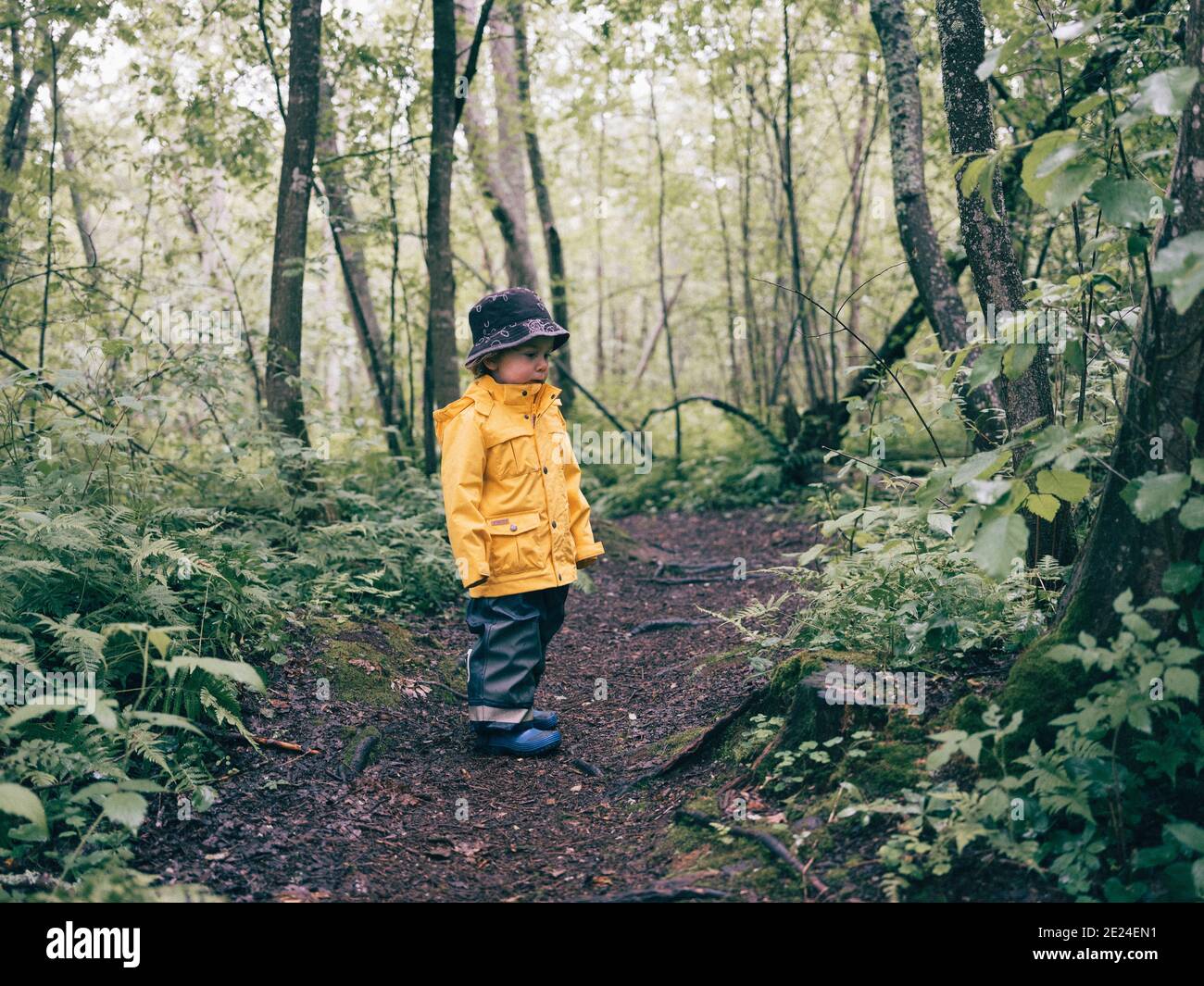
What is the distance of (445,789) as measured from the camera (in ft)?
14.1

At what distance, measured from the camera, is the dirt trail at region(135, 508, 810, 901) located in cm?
335

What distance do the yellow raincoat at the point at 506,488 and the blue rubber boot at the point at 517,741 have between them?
2.37 feet

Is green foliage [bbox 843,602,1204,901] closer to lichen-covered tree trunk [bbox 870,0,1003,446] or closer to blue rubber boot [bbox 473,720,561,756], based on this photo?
blue rubber boot [bbox 473,720,561,756]

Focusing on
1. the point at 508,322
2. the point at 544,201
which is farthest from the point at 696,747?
the point at 544,201

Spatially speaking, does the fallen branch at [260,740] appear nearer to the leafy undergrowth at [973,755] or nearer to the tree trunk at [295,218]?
the leafy undergrowth at [973,755]

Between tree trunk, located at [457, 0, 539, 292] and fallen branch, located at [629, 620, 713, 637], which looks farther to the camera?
tree trunk, located at [457, 0, 539, 292]

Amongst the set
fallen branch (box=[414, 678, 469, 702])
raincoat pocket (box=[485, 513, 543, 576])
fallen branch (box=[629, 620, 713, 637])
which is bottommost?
fallen branch (box=[414, 678, 469, 702])

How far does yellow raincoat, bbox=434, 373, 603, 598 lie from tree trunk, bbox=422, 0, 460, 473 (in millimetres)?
3663

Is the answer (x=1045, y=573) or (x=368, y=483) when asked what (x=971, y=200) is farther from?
(x=368, y=483)

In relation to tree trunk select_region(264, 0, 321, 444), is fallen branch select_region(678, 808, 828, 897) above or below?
below

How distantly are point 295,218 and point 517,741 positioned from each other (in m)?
4.76

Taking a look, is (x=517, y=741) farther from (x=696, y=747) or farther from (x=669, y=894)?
(x=669, y=894)

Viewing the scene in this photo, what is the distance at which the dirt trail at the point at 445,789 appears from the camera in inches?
132

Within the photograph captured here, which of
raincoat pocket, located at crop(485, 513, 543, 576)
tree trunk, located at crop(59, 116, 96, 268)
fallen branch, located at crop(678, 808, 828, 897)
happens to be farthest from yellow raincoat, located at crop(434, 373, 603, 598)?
tree trunk, located at crop(59, 116, 96, 268)
